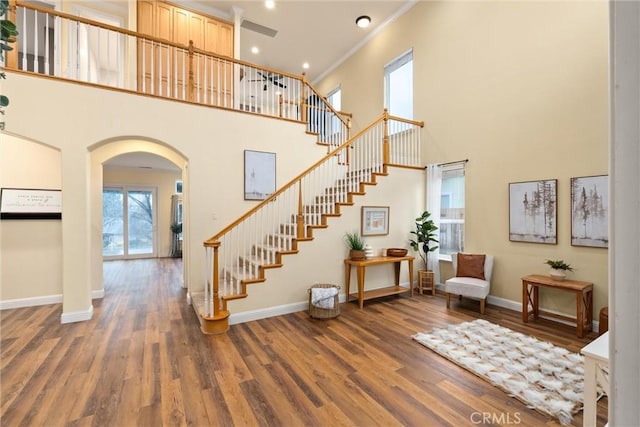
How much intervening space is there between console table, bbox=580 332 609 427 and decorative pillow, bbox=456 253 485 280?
8.83ft

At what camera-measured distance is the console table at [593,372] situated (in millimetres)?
1520

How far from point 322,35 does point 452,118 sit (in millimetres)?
3855

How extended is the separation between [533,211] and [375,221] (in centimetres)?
Result: 218

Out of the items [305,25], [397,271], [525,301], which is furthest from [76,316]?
[305,25]

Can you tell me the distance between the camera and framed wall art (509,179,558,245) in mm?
3746

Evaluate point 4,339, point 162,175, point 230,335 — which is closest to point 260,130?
point 230,335

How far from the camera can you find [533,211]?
3.92 metres

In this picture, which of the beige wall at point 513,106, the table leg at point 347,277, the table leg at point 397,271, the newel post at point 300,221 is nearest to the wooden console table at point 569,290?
the beige wall at point 513,106

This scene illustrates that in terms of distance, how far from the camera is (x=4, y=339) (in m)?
3.17

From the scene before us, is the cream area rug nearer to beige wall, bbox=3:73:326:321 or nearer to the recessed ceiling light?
beige wall, bbox=3:73:326:321

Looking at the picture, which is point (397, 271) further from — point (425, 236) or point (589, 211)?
point (589, 211)

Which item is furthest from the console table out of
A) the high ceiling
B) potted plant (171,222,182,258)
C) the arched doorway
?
potted plant (171,222,182,258)

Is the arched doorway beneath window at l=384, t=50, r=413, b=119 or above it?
beneath

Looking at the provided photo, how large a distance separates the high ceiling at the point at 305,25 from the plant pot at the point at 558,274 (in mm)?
5470
